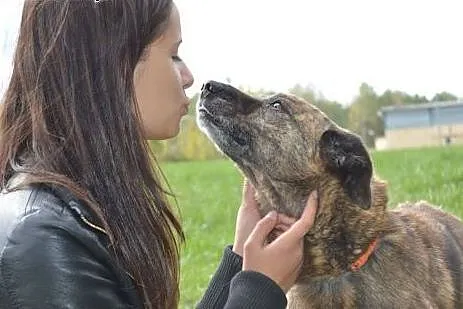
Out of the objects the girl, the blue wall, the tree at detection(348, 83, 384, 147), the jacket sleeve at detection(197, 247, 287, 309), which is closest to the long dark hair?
the girl

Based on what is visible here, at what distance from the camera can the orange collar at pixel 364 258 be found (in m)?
3.48

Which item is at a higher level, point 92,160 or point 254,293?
point 92,160

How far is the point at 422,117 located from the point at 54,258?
1298cm

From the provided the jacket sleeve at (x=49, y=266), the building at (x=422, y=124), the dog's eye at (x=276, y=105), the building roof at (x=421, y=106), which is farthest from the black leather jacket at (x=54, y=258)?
the building at (x=422, y=124)

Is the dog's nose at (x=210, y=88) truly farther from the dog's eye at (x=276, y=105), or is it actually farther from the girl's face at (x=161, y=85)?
the girl's face at (x=161, y=85)

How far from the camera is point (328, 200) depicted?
3418 millimetres

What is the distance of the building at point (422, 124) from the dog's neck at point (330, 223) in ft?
25.1

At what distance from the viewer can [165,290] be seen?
2.33 meters

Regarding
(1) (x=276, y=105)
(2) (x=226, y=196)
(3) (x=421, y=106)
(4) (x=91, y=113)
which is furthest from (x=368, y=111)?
(4) (x=91, y=113)

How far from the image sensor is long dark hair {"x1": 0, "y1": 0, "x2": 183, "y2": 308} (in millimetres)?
2145

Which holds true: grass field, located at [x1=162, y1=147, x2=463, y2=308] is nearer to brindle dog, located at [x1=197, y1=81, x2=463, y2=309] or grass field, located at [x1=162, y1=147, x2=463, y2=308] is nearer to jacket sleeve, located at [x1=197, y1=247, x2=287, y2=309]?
brindle dog, located at [x1=197, y1=81, x2=463, y2=309]

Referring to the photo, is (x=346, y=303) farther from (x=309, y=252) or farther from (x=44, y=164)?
(x=44, y=164)

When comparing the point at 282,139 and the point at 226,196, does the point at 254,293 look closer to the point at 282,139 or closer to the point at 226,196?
the point at 282,139

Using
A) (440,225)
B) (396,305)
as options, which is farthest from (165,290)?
(440,225)
